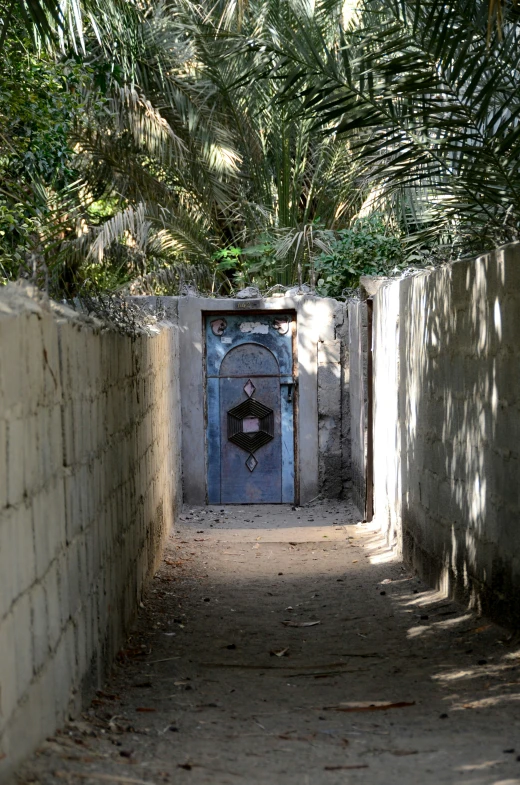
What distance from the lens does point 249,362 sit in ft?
38.8

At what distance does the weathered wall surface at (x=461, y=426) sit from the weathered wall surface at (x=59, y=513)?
1938mm

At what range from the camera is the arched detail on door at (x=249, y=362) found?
11.8 meters

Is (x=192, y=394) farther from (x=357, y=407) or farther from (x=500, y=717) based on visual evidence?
(x=500, y=717)

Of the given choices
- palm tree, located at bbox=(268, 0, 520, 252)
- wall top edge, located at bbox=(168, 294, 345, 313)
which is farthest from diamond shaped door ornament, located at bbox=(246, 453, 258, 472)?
palm tree, located at bbox=(268, 0, 520, 252)

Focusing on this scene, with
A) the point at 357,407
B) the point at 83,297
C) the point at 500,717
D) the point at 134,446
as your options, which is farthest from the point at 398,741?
the point at 357,407

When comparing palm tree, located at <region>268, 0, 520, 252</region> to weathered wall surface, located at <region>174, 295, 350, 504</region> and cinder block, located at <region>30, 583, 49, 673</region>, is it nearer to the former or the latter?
cinder block, located at <region>30, 583, 49, 673</region>

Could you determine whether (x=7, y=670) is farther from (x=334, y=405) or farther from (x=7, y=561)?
(x=334, y=405)

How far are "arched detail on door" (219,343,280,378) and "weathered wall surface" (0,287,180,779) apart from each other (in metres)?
5.53

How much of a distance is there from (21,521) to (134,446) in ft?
11.0

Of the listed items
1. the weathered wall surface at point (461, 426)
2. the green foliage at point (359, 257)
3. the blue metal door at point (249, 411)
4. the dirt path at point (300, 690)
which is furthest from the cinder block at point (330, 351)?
the dirt path at point (300, 690)

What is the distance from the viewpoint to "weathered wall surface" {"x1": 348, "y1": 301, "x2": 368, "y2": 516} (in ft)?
33.6

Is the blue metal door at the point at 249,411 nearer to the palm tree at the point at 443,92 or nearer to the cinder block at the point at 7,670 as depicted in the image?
the palm tree at the point at 443,92

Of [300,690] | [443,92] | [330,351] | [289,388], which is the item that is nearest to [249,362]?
[289,388]

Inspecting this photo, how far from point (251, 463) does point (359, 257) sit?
A: 279 centimetres
